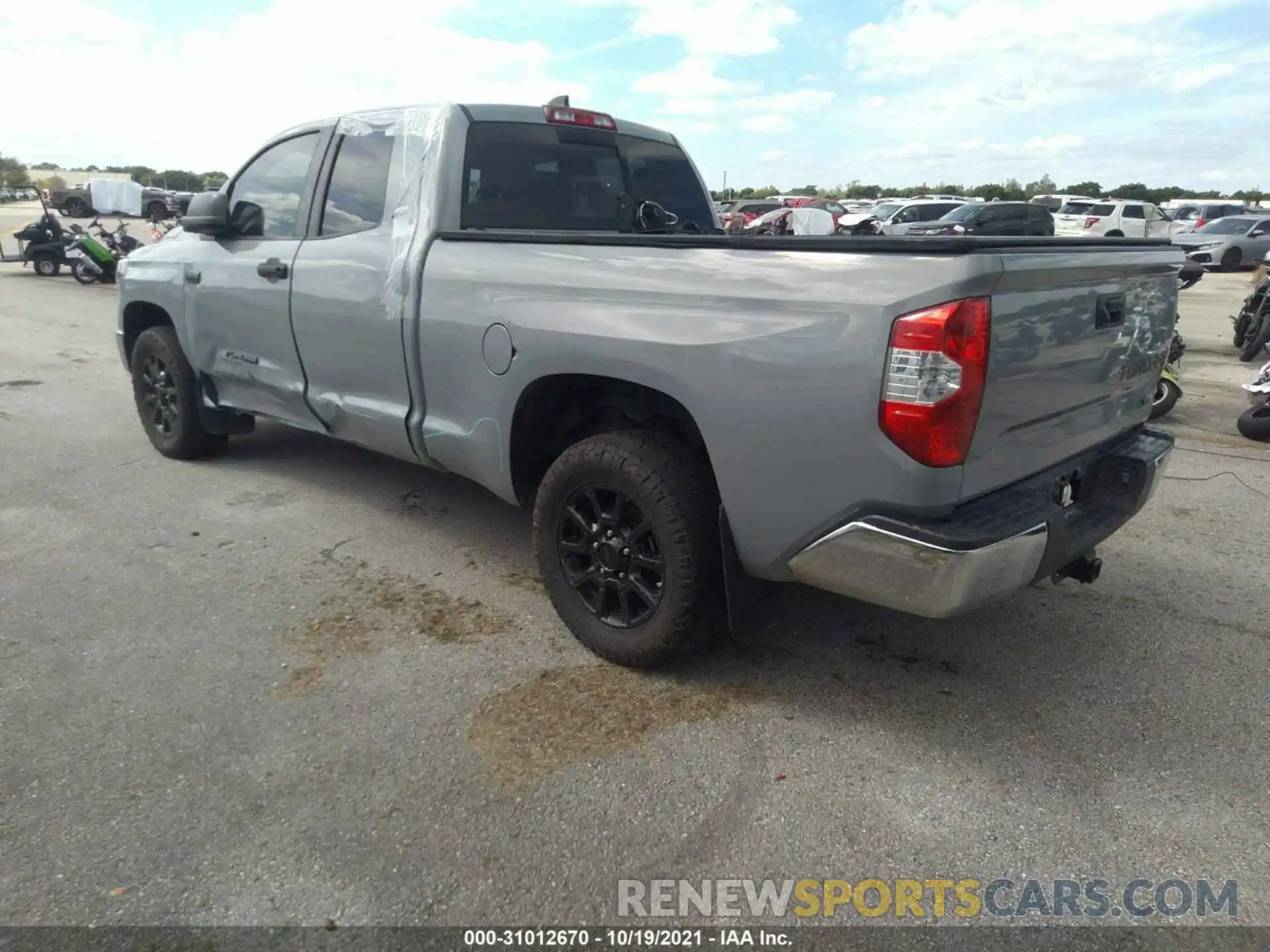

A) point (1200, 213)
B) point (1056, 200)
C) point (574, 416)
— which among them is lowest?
point (574, 416)

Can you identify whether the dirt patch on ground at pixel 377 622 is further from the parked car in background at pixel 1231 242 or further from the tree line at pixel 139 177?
the tree line at pixel 139 177

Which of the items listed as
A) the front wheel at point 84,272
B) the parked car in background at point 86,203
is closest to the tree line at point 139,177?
the parked car in background at point 86,203

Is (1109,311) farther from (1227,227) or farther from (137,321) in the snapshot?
(1227,227)

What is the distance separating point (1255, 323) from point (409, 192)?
9239 millimetres

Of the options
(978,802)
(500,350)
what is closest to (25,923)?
(500,350)

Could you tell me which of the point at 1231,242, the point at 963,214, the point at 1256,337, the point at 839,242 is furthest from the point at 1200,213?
the point at 839,242

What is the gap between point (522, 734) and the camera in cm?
276

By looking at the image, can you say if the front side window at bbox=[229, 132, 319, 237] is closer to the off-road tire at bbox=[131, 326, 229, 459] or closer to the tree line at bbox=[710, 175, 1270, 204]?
the off-road tire at bbox=[131, 326, 229, 459]

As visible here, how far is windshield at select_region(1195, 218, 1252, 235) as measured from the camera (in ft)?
78.8

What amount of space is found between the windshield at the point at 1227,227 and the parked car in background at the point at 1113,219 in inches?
40.5

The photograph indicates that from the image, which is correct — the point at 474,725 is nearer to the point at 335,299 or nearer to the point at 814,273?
the point at 814,273

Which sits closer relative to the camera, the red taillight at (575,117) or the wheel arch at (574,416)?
the wheel arch at (574,416)

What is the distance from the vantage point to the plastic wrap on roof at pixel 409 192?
3.58 meters

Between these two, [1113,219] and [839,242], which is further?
[1113,219]
